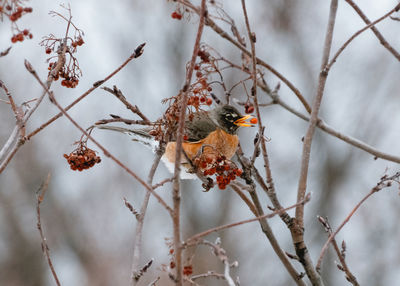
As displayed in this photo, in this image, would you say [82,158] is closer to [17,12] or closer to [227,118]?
[17,12]

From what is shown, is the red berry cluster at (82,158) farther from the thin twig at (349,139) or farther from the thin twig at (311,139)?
the thin twig at (311,139)

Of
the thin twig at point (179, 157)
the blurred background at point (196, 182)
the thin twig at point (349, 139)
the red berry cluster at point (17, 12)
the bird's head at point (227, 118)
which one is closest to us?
the thin twig at point (179, 157)

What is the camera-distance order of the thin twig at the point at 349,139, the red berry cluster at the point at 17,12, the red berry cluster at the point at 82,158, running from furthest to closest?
1. the red berry cluster at the point at 82,158
2. the thin twig at the point at 349,139
3. the red berry cluster at the point at 17,12

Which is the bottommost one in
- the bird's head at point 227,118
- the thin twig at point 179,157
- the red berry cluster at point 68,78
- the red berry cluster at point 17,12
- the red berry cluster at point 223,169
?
the thin twig at point 179,157

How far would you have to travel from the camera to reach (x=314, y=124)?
7.41 ft

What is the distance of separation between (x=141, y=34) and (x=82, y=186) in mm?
3569

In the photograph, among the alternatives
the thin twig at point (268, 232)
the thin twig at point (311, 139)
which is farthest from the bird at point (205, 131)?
the thin twig at point (311, 139)

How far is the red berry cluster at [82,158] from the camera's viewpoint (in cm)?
256

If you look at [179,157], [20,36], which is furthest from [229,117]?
[179,157]

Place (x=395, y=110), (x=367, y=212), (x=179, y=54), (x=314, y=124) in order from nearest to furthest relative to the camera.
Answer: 1. (x=314, y=124)
2. (x=367, y=212)
3. (x=395, y=110)
4. (x=179, y=54)

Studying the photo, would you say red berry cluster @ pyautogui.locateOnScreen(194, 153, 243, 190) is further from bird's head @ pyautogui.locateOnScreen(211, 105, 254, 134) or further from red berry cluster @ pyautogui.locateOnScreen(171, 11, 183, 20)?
bird's head @ pyautogui.locateOnScreen(211, 105, 254, 134)

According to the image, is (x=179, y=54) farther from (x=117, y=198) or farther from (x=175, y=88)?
(x=117, y=198)

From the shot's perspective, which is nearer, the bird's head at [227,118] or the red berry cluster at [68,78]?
the red berry cluster at [68,78]

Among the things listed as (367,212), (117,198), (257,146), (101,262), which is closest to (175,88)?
(117,198)
